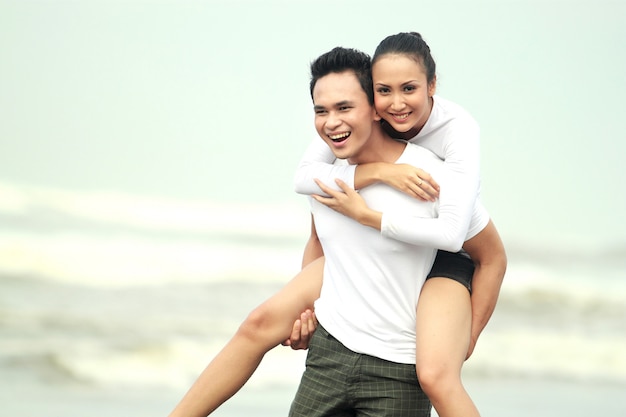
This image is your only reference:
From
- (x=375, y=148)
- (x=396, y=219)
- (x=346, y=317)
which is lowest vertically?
(x=346, y=317)

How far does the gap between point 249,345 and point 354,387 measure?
1.21ft

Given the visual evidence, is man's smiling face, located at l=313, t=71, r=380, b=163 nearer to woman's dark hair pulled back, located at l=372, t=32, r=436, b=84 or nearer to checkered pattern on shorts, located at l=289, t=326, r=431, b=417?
woman's dark hair pulled back, located at l=372, t=32, r=436, b=84

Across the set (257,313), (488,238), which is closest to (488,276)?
(488,238)

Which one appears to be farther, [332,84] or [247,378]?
[247,378]

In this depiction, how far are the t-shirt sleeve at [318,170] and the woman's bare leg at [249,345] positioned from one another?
0.26 metres

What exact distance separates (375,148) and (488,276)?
1.73ft

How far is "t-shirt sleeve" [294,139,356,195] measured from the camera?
331 cm

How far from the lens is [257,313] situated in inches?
133

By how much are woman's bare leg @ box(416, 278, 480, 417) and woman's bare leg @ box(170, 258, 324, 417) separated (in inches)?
15.8

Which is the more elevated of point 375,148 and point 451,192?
point 375,148

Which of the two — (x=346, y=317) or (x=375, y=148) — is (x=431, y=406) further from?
(x=375, y=148)

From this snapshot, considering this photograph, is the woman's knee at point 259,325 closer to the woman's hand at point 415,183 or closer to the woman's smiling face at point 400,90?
the woman's hand at point 415,183

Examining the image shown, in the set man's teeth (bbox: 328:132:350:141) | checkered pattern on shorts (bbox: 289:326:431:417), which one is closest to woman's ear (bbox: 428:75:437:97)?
man's teeth (bbox: 328:132:350:141)

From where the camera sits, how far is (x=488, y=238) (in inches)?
132
